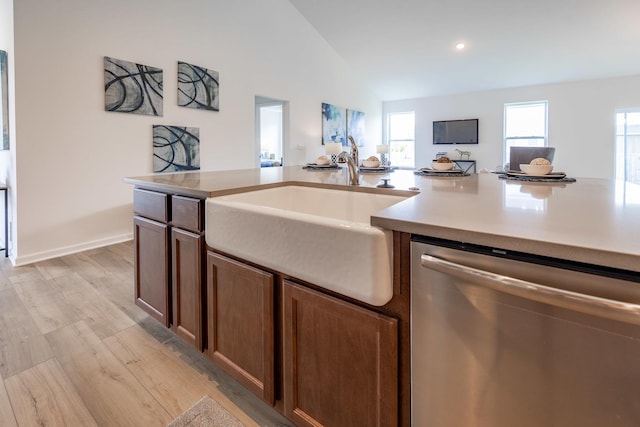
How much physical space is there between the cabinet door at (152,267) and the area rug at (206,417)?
498mm

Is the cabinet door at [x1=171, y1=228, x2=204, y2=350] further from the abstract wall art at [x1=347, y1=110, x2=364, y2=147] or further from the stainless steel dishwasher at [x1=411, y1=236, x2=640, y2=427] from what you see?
the abstract wall art at [x1=347, y1=110, x2=364, y2=147]

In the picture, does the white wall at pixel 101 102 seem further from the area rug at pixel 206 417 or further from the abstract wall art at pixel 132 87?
the area rug at pixel 206 417

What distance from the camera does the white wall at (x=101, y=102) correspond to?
10.4 feet

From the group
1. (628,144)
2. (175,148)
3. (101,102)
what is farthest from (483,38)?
(101,102)

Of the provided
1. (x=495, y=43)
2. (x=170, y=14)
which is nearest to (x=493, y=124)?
(x=495, y=43)

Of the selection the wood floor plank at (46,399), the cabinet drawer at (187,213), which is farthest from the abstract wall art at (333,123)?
the wood floor plank at (46,399)

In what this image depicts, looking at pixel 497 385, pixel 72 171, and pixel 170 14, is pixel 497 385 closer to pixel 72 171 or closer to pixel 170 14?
pixel 72 171

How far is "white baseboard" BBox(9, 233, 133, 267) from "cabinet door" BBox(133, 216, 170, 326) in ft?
6.88

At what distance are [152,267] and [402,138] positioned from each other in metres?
8.19

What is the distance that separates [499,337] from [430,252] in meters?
0.23

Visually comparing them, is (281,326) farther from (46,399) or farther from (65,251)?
(65,251)

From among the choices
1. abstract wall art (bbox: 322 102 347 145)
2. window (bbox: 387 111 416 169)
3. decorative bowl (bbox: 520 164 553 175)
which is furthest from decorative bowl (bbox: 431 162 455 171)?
window (bbox: 387 111 416 169)

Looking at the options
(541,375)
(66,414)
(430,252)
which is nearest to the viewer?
(541,375)

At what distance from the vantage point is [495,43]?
5.62 meters
